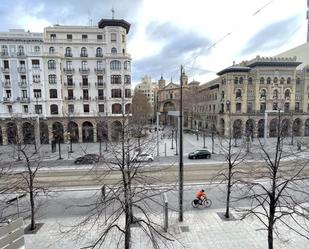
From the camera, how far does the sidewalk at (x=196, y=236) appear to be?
9.72 metres

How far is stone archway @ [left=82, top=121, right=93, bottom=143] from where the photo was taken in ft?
135

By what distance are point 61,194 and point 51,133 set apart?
25272mm

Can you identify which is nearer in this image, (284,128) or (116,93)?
(284,128)

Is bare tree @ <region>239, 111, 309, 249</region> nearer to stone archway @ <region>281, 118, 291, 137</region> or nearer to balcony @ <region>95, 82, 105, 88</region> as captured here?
stone archway @ <region>281, 118, 291, 137</region>

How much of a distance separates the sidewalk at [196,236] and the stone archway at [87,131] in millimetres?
30171

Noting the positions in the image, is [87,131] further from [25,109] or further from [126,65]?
[126,65]

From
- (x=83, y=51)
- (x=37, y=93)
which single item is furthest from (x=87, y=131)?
(x=83, y=51)

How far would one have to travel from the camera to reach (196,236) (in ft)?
34.2

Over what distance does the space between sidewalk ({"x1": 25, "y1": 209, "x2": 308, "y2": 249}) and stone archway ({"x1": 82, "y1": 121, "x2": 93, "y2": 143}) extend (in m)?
30.2

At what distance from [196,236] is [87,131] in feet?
113

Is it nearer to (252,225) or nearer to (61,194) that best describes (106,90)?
(61,194)

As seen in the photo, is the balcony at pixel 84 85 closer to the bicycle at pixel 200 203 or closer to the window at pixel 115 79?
the window at pixel 115 79

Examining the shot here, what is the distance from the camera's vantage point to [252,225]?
37.3 ft

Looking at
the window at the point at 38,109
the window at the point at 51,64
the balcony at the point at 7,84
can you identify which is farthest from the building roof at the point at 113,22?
the balcony at the point at 7,84
